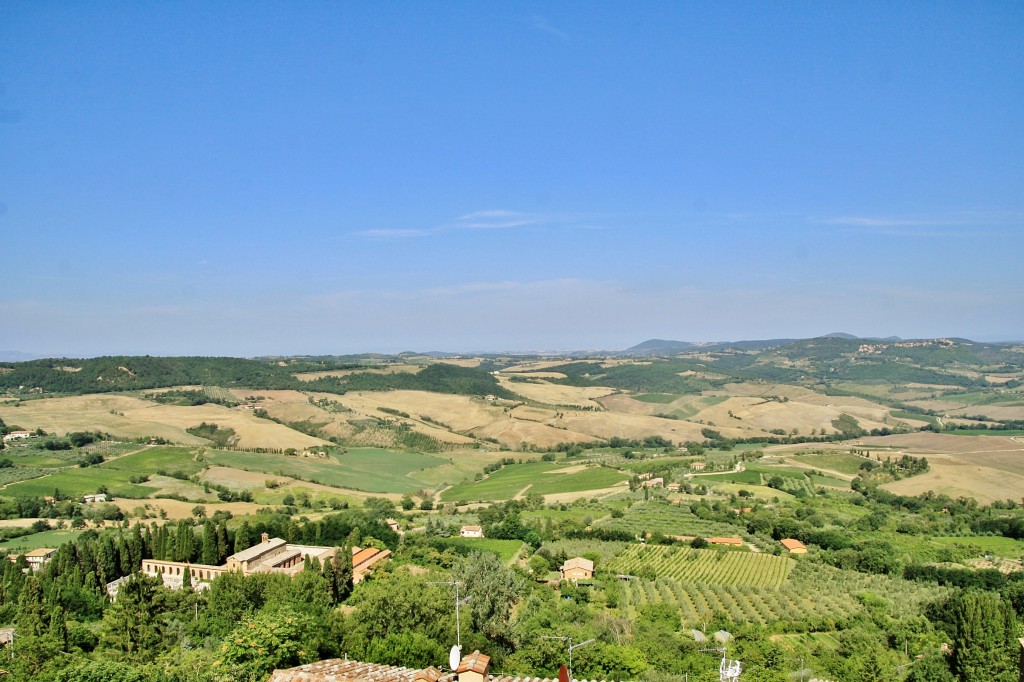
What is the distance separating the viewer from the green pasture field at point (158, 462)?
2881 inches

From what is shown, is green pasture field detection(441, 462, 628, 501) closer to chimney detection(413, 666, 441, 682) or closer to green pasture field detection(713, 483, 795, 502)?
green pasture field detection(713, 483, 795, 502)

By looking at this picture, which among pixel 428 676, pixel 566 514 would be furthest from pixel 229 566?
pixel 566 514

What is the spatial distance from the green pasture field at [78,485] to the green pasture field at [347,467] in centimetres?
1111

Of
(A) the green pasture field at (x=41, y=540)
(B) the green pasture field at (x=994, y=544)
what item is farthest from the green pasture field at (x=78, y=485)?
(B) the green pasture field at (x=994, y=544)

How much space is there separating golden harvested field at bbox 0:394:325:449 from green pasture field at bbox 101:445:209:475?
720 centimetres

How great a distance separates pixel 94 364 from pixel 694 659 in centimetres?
12775

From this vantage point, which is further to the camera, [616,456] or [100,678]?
[616,456]

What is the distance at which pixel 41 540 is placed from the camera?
48.9m

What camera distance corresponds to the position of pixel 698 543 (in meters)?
51.6

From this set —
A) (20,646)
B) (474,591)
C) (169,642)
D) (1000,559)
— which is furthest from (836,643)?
(20,646)

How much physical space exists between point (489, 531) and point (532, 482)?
23.6m

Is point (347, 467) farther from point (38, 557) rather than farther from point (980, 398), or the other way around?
point (980, 398)

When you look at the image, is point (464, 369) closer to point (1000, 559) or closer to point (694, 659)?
point (1000, 559)

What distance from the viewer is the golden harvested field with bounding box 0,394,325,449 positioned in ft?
293
